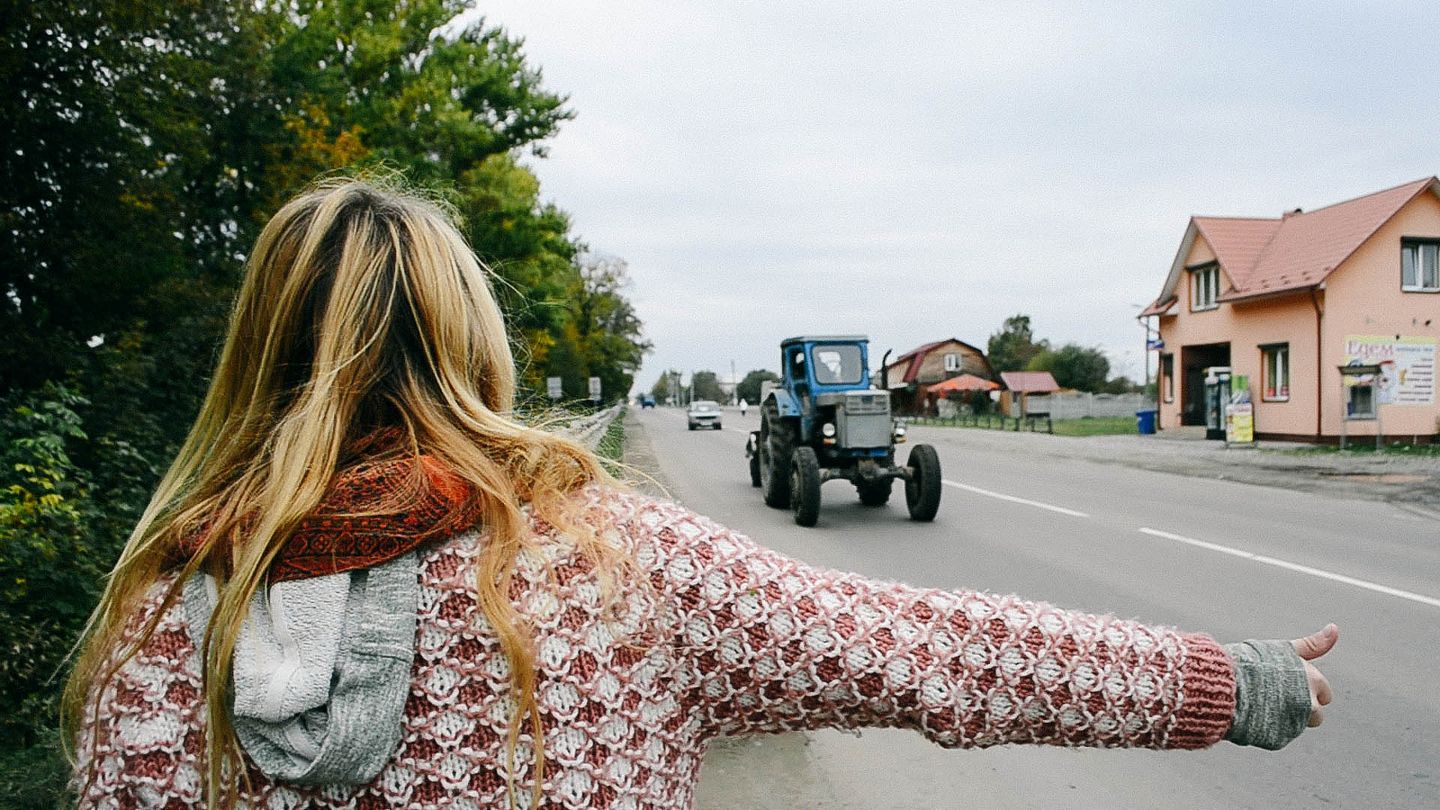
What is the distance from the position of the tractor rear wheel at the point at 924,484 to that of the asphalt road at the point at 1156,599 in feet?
0.68

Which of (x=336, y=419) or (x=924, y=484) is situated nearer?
(x=336, y=419)

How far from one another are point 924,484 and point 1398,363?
63.0 feet

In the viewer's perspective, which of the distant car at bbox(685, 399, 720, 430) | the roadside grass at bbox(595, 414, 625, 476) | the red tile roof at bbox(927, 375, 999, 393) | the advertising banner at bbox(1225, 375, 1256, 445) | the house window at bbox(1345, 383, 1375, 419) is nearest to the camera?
the roadside grass at bbox(595, 414, 625, 476)

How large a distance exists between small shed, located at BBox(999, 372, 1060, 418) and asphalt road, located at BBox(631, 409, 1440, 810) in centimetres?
3108

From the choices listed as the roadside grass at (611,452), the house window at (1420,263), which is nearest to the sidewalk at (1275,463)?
the house window at (1420,263)

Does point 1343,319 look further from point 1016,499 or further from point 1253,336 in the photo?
point 1016,499

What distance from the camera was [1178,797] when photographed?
4.00m

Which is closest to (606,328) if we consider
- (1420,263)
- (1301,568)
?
(1420,263)

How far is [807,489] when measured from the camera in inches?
437

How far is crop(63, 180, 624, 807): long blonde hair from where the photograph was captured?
1.07 meters

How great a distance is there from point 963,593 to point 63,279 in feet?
44.7

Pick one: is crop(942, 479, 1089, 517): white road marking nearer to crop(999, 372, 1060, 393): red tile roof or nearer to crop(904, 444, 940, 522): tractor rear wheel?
crop(904, 444, 940, 522): tractor rear wheel

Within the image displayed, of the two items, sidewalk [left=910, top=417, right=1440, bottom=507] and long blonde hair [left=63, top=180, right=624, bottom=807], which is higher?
long blonde hair [left=63, top=180, right=624, bottom=807]

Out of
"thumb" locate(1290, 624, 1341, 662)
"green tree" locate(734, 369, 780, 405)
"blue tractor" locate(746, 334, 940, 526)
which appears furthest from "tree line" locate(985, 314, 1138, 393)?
"thumb" locate(1290, 624, 1341, 662)
